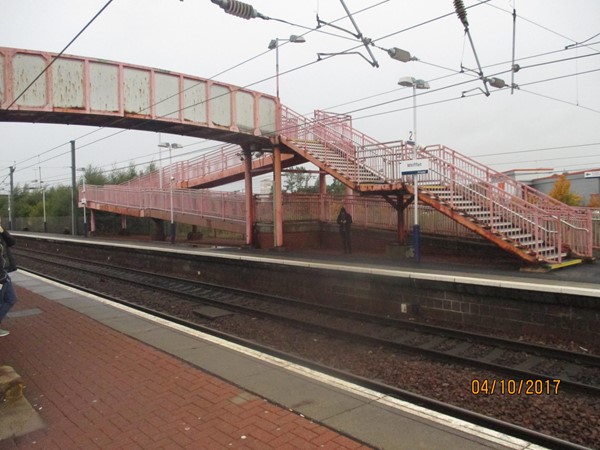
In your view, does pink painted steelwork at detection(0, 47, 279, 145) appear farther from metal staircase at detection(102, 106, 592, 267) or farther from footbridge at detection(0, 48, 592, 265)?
metal staircase at detection(102, 106, 592, 267)

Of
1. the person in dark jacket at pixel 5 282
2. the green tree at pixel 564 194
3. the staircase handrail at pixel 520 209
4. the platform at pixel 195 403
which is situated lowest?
the platform at pixel 195 403

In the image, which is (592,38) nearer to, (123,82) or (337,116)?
(337,116)

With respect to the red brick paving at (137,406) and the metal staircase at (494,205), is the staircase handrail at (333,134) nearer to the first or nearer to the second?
the metal staircase at (494,205)

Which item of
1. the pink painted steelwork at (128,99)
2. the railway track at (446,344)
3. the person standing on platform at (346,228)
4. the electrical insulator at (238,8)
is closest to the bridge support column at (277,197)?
the pink painted steelwork at (128,99)

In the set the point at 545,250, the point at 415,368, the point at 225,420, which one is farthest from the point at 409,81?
the point at 225,420

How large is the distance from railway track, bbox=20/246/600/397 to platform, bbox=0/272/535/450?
93.5 inches

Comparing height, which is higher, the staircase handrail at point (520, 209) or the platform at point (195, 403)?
the staircase handrail at point (520, 209)

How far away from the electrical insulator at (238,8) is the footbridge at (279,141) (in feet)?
23.8

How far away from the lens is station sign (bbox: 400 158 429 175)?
45.4 ft

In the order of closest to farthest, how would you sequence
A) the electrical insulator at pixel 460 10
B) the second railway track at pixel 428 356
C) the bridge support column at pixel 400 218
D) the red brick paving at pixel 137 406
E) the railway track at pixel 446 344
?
the red brick paving at pixel 137 406, the second railway track at pixel 428 356, the railway track at pixel 446 344, the electrical insulator at pixel 460 10, the bridge support column at pixel 400 218
